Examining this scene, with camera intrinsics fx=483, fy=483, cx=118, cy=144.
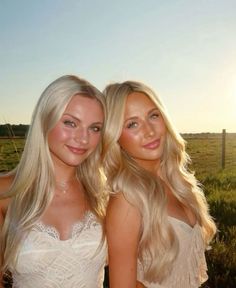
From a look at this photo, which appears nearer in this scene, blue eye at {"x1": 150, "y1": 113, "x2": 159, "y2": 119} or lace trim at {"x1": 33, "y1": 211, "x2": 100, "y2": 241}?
lace trim at {"x1": 33, "y1": 211, "x2": 100, "y2": 241}

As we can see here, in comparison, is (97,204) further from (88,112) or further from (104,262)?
(88,112)

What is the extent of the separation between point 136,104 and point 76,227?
38.2 inches

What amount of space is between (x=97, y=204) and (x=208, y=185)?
7730 mm

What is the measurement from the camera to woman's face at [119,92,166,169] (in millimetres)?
3447

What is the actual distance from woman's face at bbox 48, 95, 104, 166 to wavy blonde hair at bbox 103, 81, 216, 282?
0.10m

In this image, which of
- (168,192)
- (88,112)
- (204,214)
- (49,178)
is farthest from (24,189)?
(204,214)

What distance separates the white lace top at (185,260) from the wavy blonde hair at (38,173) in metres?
0.57

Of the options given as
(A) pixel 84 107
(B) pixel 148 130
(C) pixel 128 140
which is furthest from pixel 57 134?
(B) pixel 148 130

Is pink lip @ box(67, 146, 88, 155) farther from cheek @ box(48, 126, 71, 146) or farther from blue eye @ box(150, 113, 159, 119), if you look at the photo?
blue eye @ box(150, 113, 159, 119)

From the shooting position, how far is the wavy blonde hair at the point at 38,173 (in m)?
3.29

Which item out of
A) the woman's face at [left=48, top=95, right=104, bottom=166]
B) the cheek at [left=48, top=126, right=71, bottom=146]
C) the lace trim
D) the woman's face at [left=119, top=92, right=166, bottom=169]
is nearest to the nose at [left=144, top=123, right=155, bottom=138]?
the woman's face at [left=119, top=92, right=166, bottom=169]

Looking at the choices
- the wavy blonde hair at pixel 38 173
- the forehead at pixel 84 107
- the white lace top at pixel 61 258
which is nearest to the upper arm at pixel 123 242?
the white lace top at pixel 61 258

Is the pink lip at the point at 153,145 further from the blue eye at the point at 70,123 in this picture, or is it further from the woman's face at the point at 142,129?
the blue eye at the point at 70,123

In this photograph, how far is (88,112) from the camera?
3.38m
